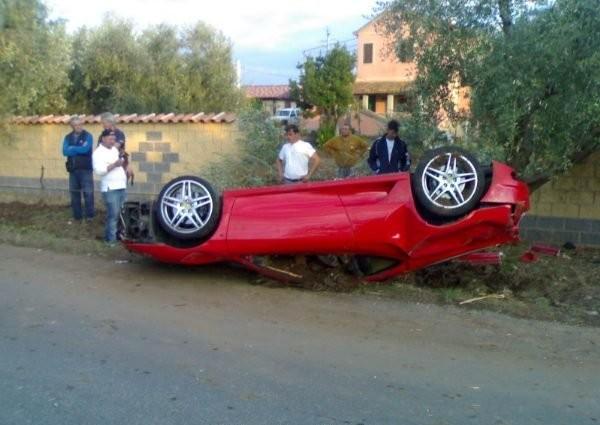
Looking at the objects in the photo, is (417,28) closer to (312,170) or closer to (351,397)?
(312,170)

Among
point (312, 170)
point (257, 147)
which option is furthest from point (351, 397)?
point (257, 147)

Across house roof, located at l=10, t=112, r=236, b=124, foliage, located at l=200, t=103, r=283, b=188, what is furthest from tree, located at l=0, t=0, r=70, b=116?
foliage, located at l=200, t=103, r=283, b=188

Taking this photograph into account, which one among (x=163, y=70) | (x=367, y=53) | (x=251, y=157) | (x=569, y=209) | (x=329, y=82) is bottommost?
(x=569, y=209)

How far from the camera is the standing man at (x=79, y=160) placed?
10.8 metres

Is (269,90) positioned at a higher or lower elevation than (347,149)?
higher

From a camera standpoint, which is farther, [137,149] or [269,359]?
[137,149]

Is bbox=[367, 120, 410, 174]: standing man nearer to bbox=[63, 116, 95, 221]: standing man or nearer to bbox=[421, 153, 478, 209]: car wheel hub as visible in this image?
bbox=[421, 153, 478, 209]: car wheel hub

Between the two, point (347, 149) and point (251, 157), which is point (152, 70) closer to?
point (251, 157)

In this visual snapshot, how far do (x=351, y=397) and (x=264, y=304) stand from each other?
7.23 feet

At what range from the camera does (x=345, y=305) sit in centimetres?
671

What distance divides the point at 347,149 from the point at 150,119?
4131 mm

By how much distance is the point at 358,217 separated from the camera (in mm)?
6723

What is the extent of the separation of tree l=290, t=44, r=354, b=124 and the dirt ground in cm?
2918

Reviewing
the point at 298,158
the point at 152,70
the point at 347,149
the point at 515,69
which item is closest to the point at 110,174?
the point at 298,158
